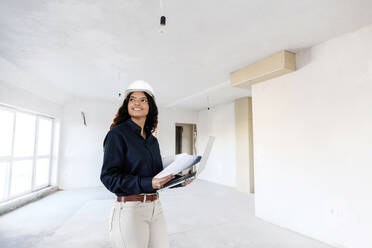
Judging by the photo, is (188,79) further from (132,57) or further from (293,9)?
(293,9)

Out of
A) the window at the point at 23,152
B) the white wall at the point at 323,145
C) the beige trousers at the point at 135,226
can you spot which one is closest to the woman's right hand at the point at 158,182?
the beige trousers at the point at 135,226

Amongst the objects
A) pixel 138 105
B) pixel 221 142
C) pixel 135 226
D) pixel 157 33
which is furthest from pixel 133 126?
pixel 221 142

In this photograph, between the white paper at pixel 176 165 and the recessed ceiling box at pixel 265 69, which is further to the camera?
the recessed ceiling box at pixel 265 69

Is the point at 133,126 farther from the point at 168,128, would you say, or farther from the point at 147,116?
the point at 168,128

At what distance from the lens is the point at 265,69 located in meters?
3.46

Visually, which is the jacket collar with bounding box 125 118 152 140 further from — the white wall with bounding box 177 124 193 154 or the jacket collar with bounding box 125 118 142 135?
the white wall with bounding box 177 124 193 154

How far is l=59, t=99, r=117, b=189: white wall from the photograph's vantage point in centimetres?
633

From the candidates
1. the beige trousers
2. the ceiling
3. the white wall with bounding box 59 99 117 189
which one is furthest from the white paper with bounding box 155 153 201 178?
the white wall with bounding box 59 99 117 189

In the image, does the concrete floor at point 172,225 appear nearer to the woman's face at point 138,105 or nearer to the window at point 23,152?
the window at point 23,152

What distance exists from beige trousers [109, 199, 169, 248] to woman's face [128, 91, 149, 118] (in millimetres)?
446

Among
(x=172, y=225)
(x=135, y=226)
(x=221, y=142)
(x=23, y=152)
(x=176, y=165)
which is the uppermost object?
(x=221, y=142)

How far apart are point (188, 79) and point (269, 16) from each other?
249cm

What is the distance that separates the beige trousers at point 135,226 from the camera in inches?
37.8

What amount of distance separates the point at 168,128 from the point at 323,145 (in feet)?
18.8
